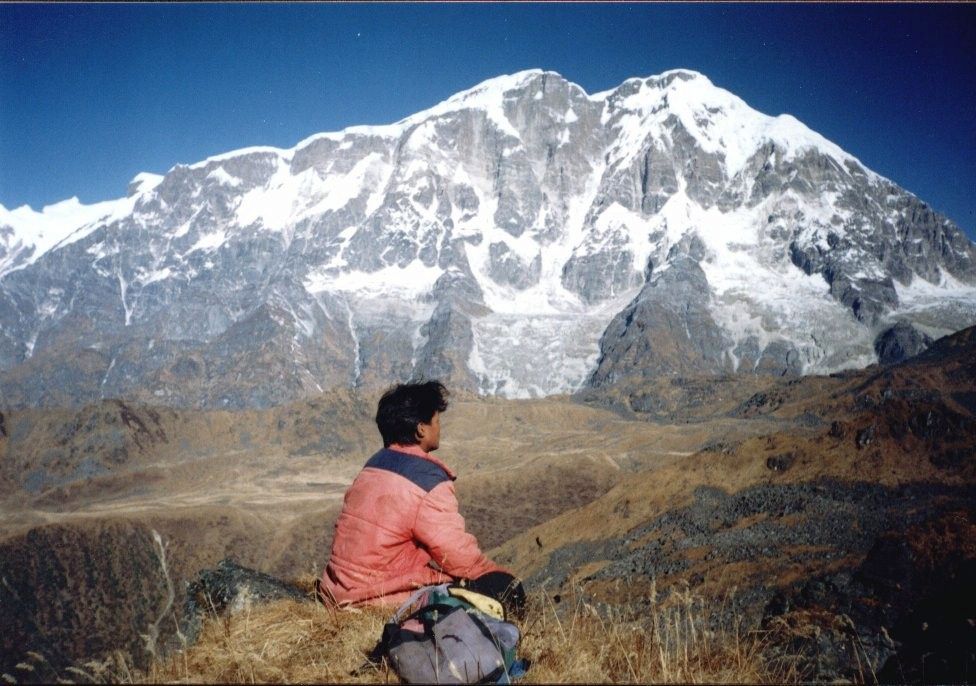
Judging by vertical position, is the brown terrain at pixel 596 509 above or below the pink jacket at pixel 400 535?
below

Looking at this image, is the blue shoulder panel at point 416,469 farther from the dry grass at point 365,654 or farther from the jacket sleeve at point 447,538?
the dry grass at point 365,654

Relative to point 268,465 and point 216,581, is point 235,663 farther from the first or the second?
point 268,465

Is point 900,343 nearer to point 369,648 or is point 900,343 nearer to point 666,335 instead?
point 666,335

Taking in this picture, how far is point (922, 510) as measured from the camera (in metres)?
17.9

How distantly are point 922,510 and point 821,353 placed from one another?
462 feet

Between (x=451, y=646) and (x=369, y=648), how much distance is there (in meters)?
0.77

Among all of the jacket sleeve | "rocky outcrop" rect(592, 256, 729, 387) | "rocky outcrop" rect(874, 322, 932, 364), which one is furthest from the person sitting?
"rocky outcrop" rect(874, 322, 932, 364)

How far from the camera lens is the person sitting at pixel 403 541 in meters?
4.48

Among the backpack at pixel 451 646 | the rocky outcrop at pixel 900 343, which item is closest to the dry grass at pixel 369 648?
the backpack at pixel 451 646

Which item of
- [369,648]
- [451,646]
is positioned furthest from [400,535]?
[451,646]

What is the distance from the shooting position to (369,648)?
3.89 metres

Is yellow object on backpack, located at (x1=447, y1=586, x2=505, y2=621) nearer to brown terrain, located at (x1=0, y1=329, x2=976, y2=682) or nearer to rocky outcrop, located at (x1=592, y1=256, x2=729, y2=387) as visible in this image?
brown terrain, located at (x1=0, y1=329, x2=976, y2=682)

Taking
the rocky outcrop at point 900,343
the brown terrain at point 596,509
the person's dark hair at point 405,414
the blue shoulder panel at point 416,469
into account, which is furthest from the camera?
the rocky outcrop at point 900,343

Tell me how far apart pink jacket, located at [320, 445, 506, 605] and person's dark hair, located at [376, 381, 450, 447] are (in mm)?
224
